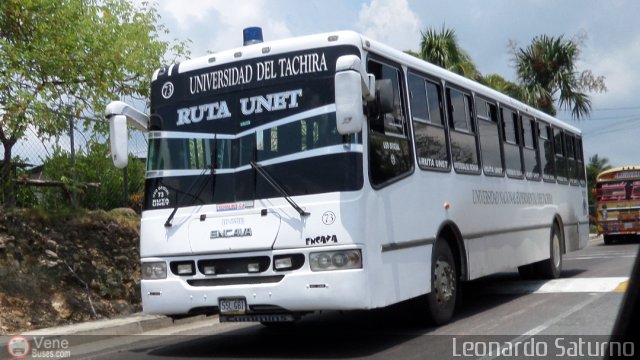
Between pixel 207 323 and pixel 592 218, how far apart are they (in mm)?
35362

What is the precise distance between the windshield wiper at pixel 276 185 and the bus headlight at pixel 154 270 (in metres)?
1.38

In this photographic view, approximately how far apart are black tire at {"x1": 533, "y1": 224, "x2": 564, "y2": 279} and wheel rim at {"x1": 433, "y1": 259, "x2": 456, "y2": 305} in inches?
202

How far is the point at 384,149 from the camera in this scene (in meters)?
7.80

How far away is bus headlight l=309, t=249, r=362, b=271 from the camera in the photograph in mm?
7074

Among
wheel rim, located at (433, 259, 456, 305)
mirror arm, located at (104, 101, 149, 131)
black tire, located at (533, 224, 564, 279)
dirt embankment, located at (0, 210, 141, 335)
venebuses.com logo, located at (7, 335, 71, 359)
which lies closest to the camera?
mirror arm, located at (104, 101, 149, 131)

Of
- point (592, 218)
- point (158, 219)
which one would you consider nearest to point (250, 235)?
point (158, 219)

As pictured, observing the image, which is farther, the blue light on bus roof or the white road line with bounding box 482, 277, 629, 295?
the white road line with bounding box 482, 277, 629, 295

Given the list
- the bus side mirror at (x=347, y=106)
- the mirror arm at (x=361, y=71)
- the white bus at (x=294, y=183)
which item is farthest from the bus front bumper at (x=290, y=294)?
the mirror arm at (x=361, y=71)

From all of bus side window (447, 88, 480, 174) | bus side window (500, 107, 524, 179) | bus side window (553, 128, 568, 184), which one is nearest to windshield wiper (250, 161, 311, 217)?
bus side window (447, 88, 480, 174)

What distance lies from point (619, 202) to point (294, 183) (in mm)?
25113

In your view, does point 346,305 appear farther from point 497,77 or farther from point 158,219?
point 497,77

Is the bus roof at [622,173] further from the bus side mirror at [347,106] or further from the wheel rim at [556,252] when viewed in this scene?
the bus side mirror at [347,106]

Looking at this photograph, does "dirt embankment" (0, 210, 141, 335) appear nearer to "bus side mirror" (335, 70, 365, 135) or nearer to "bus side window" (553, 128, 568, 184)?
"bus side mirror" (335, 70, 365, 135)

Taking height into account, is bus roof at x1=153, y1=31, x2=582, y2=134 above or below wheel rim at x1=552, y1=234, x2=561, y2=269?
above
